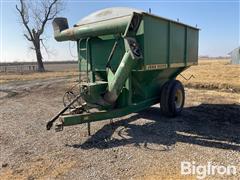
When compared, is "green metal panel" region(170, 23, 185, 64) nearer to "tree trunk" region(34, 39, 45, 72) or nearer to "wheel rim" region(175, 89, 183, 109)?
"wheel rim" region(175, 89, 183, 109)

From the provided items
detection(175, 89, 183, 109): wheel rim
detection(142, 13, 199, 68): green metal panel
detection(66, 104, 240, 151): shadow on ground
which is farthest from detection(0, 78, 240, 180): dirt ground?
detection(142, 13, 199, 68): green metal panel

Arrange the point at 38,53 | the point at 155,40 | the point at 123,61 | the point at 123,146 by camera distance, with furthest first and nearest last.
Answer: the point at 38,53 < the point at 155,40 < the point at 123,61 < the point at 123,146

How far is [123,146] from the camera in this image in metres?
5.05

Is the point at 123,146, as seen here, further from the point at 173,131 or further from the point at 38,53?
the point at 38,53

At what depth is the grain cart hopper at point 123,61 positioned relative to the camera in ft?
17.6

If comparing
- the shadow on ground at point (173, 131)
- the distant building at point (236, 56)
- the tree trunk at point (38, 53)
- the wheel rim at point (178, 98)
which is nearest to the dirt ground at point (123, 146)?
the shadow on ground at point (173, 131)

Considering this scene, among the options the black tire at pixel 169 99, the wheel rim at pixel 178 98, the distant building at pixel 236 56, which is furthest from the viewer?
the distant building at pixel 236 56

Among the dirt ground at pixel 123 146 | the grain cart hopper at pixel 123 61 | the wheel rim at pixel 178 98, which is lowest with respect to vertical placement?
the dirt ground at pixel 123 146

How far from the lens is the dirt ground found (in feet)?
13.3

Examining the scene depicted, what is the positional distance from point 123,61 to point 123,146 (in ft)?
5.75

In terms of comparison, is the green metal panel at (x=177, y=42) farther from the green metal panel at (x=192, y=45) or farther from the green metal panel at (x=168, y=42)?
the green metal panel at (x=192, y=45)

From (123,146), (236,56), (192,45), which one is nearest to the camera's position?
(123,146)

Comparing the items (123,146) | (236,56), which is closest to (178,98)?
(123,146)

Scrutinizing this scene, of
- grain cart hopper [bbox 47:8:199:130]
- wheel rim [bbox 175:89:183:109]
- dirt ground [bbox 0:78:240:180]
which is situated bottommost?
dirt ground [bbox 0:78:240:180]
